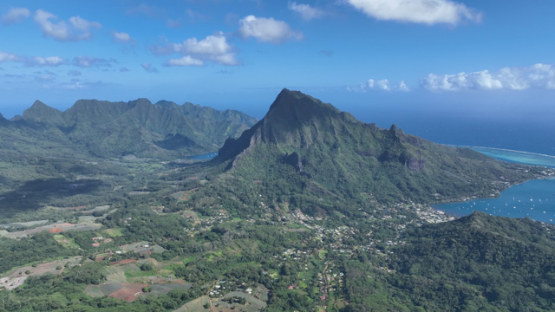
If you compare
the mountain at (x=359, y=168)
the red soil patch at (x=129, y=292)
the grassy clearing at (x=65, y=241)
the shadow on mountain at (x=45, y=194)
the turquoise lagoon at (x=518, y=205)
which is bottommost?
the red soil patch at (x=129, y=292)

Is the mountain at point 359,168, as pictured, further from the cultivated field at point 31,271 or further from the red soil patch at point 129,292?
the red soil patch at point 129,292

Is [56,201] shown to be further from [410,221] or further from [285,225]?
[410,221]

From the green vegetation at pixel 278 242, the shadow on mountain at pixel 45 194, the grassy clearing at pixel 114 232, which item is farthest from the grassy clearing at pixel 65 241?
the shadow on mountain at pixel 45 194

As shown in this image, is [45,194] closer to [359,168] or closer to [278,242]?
[278,242]

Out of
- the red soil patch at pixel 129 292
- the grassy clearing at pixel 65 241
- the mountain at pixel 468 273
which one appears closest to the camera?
the red soil patch at pixel 129 292

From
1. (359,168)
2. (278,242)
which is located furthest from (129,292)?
(359,168)

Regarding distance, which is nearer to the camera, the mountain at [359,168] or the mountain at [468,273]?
the mountain at [468,273]
